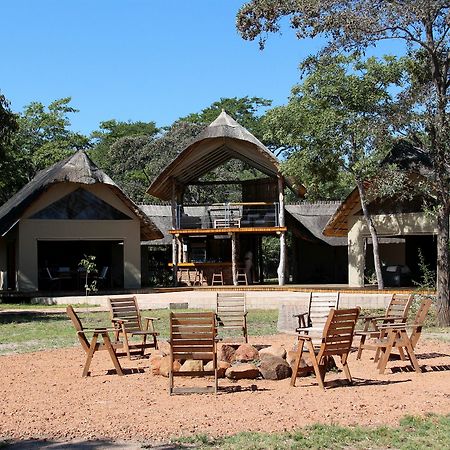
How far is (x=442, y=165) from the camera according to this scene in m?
15.3

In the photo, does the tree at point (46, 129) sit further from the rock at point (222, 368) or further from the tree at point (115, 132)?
the rock at point (222, 368)

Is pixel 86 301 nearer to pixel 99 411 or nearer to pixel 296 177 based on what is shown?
pixel 296 177

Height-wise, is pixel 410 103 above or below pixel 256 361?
above

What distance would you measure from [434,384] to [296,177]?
1627cm

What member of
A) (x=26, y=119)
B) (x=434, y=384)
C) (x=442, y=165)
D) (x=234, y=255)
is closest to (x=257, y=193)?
(x=234, y=255)

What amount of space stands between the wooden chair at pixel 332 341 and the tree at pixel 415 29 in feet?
23.9

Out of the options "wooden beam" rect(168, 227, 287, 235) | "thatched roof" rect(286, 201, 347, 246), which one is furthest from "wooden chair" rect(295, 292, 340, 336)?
"thatched roof" rect(286, 201, 347, 246)

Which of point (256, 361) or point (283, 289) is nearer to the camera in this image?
point (256, 361)

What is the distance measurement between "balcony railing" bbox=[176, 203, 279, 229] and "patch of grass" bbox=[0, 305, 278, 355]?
1020cm

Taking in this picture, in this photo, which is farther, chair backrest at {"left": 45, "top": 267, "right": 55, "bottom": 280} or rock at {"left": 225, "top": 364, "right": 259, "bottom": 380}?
chair backrest at {"left": 45, "top": 267, "right": 55, "bottom": 280}

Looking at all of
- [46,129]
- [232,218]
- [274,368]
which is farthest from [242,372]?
[46,129]

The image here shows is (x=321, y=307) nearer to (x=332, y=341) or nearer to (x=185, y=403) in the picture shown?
(x=332, y=341)

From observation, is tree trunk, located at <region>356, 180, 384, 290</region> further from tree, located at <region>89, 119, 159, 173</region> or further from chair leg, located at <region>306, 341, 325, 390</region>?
tree, located at <region>89, 119, 159, 173</region>

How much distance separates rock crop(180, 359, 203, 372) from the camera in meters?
9.02
